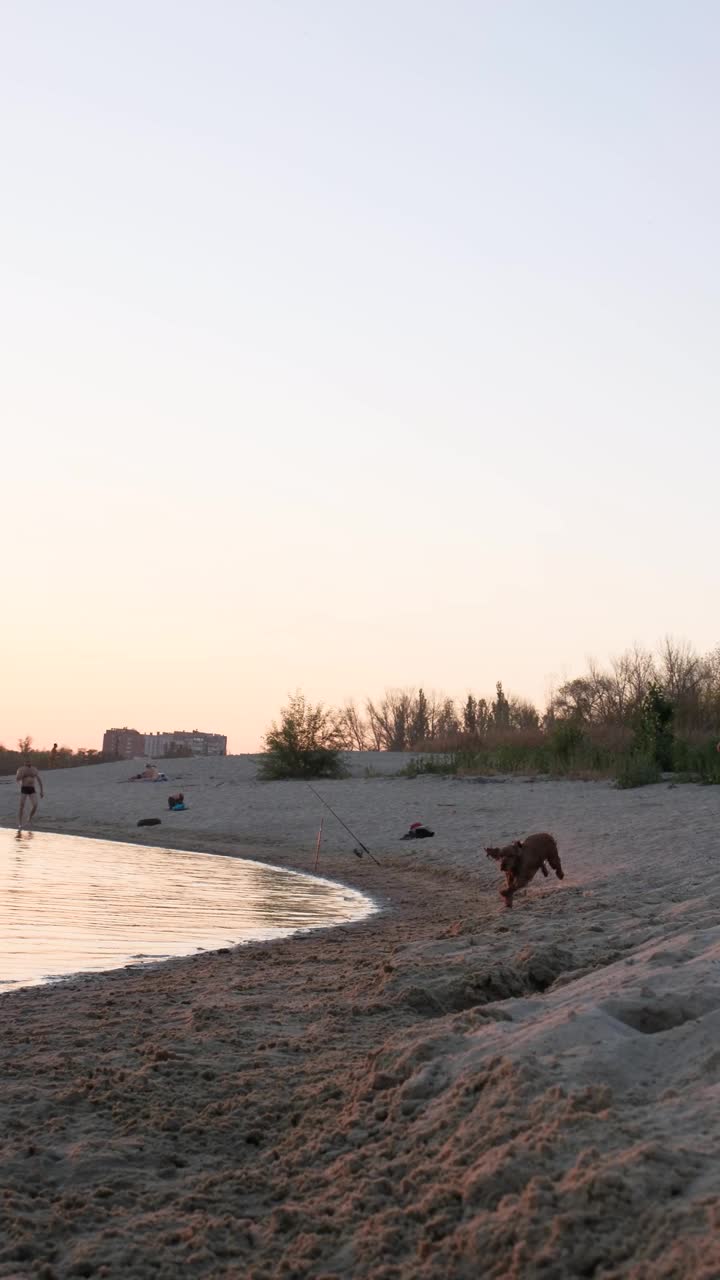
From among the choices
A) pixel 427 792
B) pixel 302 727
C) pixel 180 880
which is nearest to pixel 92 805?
pixel 302 727

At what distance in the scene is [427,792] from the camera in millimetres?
26172

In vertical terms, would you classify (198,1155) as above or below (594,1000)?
below

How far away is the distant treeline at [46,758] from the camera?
55.6 meters

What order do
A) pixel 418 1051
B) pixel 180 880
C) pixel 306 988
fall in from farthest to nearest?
pixel 180 880 → pixel 306 988 → pixel 418 1051

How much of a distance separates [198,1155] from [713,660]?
37600 mm

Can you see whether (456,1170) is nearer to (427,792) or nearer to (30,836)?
(30,836)

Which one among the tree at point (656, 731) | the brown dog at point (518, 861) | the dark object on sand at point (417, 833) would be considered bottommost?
the brown dog at point (518, 861)

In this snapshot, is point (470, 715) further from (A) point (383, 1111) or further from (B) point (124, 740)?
(B) point (124, 740)

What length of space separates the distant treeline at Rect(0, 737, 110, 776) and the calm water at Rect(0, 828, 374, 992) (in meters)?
37.1

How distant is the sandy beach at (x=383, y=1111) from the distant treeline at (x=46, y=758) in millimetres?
47508

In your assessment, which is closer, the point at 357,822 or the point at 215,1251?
the point at 215,1251

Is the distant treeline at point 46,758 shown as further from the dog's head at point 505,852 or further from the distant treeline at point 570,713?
the dog's head at point 505,852

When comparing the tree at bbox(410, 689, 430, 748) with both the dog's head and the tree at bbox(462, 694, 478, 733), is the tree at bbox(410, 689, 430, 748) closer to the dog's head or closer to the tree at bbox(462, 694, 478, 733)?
the tree at bbox(462, 694, 478, 733)

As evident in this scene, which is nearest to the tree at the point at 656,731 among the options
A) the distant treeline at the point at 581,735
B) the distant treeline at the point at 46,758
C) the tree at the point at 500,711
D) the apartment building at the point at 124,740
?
the distant treeline at the point at 581,735
